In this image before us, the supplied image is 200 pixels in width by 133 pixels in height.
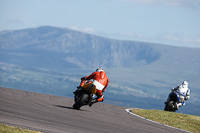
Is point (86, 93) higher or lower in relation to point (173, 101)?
lower

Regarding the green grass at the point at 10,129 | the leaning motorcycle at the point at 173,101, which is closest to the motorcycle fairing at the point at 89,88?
the green grass at the point at 10,129

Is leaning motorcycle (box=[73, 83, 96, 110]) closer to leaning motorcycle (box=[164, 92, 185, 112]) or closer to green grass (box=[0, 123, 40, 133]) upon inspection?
green grass (box=[0, 123, 40, 133])

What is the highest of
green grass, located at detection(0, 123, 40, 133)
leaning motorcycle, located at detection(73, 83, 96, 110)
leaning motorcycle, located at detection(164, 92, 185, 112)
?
leaning motorcycle, located at detection(164, 92, 185, 112)

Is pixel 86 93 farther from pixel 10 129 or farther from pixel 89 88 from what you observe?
pixel 10 129

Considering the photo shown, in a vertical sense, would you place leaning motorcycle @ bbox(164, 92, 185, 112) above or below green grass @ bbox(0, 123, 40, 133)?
above

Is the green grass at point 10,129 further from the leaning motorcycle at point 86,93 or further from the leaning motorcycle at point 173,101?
the leaning motorcycle at point 173,101

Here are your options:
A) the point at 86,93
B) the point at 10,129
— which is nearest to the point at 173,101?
the point at 86,93

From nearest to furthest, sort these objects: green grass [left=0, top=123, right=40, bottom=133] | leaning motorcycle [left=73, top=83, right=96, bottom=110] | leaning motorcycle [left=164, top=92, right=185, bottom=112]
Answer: green grass [left=0, top=123, right=40, bottom=133] < leaning motorcycle [left=73, top=83, right=96, bottom=110] < leaning motorcycle [left=164, top=92, right=185, bottom=112]

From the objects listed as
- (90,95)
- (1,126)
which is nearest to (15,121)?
(1,126)

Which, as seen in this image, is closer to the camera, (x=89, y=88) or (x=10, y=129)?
(x=10, y=129)

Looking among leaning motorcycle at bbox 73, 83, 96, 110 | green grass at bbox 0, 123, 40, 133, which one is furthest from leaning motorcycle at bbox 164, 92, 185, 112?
green grass at bbox 0, 123, 40, 133

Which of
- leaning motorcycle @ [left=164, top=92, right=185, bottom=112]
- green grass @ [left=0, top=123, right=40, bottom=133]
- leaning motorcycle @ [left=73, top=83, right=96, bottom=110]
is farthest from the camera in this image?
leaning motorcycle @ [left=164, top=92, right=185, bottom=112]

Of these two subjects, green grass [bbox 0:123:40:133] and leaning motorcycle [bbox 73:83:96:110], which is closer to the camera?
green grass [bbox 0:123:40:133]

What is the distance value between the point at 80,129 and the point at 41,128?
131 centimetres
